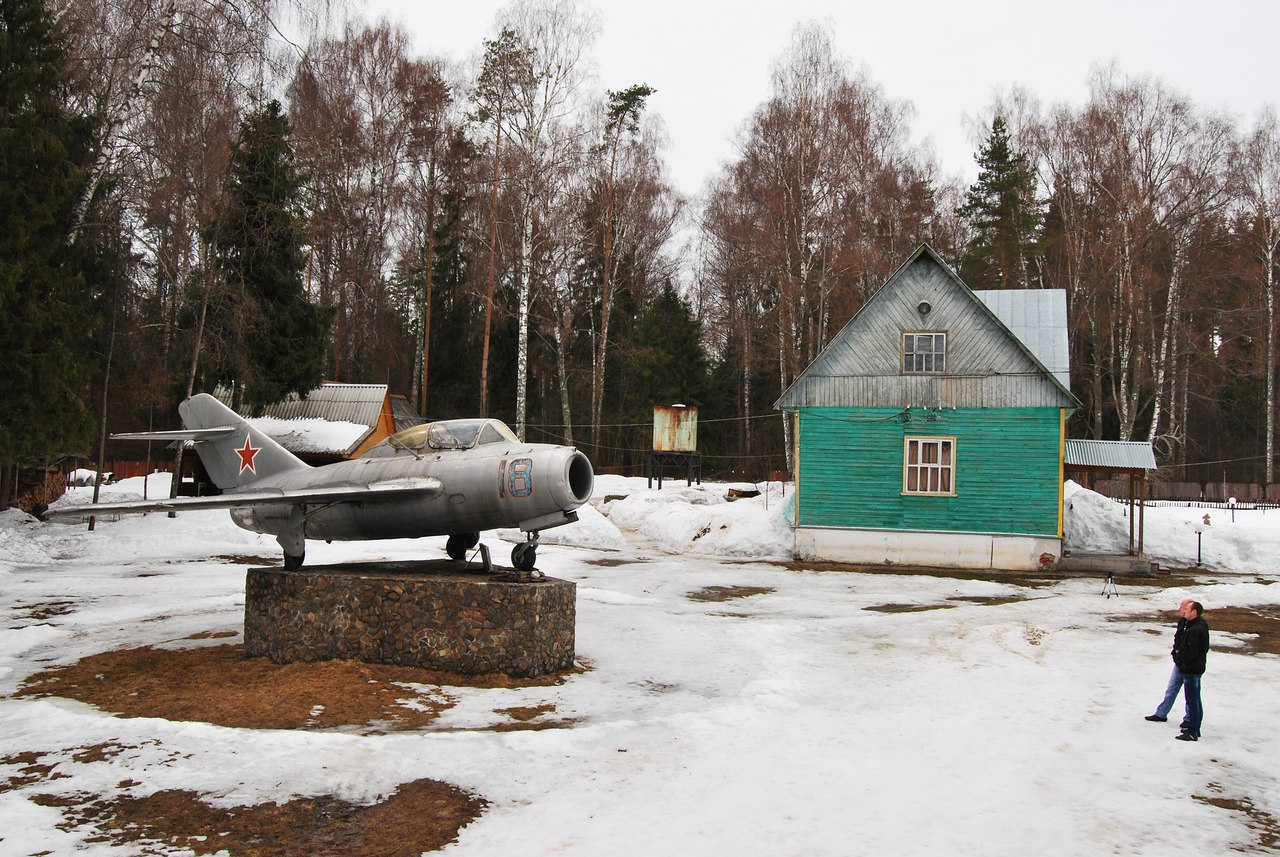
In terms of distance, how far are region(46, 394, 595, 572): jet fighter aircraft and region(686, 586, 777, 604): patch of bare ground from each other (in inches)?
226

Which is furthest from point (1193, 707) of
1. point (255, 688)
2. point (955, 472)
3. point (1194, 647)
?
point (955, 472)

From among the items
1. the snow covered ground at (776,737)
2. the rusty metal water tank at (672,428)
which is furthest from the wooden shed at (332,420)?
the snow covered ground at (776,737)

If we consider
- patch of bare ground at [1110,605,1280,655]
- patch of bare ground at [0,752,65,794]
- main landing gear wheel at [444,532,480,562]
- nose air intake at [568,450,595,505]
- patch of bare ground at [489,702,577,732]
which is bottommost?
patch of bare ground at [0,752,65,794]

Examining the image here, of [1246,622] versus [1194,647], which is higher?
[1194,647]

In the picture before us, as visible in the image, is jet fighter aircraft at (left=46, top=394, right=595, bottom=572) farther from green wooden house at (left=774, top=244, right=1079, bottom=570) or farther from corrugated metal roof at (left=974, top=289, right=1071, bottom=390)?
corrugated metal roof at (left=974, top=289, right=1071, bottom=390)

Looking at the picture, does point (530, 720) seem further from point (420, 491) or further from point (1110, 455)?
point (1110, 455)

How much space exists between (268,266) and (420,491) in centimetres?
2105

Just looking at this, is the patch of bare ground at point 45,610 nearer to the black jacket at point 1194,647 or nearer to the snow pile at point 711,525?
the snow pile at point 711,525

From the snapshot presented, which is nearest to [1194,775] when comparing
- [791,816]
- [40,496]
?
[791,816]

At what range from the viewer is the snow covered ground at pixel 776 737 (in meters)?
6.62

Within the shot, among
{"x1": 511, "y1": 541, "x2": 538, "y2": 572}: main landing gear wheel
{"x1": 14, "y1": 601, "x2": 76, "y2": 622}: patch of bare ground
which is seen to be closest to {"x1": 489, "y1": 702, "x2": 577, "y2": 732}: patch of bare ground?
{"x1": 511, "y1": 541, "x2": 538, "y2": 572}: main landing gear wheel

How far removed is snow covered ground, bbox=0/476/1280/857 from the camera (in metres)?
6.62

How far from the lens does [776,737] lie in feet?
28.9

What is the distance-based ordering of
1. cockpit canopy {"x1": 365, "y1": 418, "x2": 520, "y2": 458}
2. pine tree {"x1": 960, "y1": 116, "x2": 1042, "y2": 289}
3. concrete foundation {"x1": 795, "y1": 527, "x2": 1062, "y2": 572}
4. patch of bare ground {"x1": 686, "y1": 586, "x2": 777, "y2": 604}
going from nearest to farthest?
1. cockpit canopy {"x1": 365, "y1": 418, "x2": 520, "y2": 458}
2. patch of bare ground {"x1": 686, "y1": 586, "x2": 777, "y2": 604}
3. concrete foundation {"x1": 795, "y1": 527, "x2": 1062, "y2": 572}
4. pine tree {"x1": 960, "y1": 116, "x2": 1042, "y2": 289}
